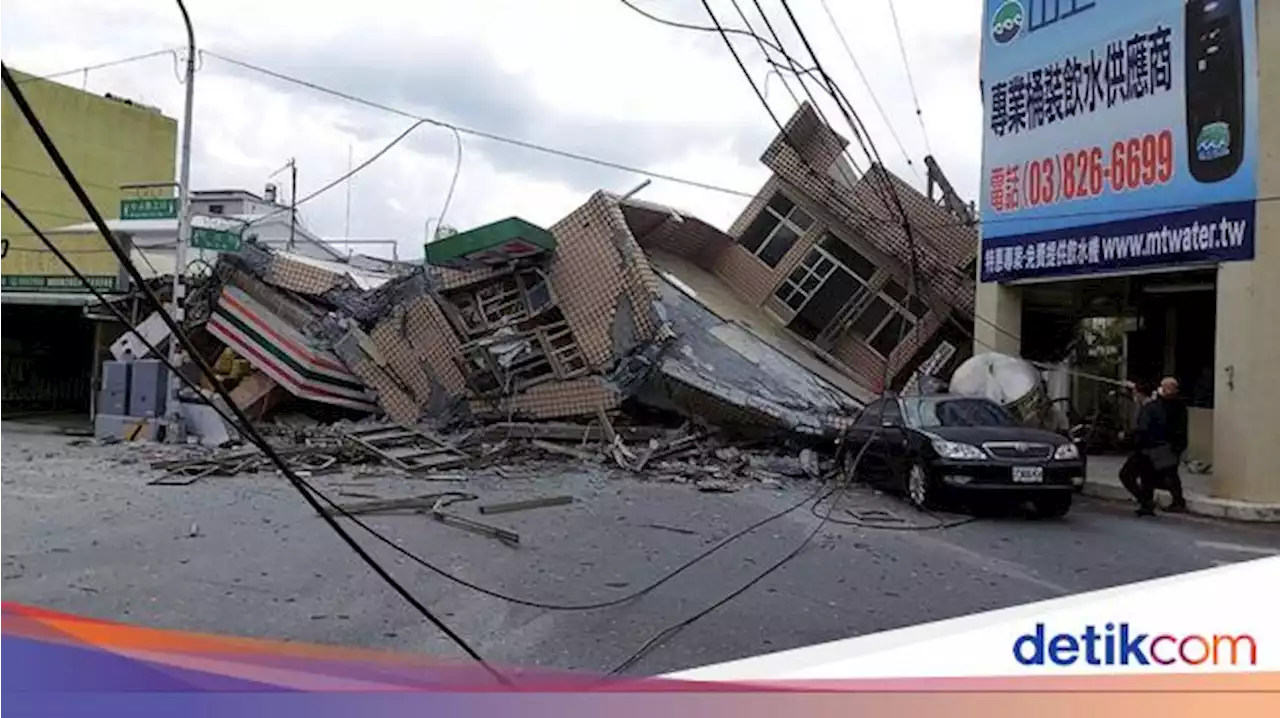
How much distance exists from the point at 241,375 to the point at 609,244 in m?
8.02

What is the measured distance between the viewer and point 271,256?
19.8m

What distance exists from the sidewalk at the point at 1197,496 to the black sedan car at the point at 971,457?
2.57 ft

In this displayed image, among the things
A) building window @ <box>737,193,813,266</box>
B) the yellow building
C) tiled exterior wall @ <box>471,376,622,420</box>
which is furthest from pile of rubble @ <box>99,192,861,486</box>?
the yellow building

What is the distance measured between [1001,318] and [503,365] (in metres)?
8.40

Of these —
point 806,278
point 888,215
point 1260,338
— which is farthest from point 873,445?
point 806,278

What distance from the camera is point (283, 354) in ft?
62.3

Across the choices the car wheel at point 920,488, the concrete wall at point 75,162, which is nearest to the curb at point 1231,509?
the car wheel at point 920,488

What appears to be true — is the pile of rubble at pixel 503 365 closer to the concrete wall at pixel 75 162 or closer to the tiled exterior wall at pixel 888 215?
the tiled exterior wall at pixel 888 215

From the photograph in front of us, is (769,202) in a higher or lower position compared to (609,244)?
higher

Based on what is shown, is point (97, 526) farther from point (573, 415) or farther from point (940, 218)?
point (940, 218)

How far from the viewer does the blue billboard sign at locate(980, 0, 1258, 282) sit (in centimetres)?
1177

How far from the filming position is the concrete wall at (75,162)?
22.3m

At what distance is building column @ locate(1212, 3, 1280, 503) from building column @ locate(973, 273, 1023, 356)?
4.15 metres

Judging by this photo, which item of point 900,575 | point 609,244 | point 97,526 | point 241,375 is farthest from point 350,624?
point 241,375
